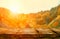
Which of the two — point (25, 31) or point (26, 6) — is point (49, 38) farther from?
point (26, 6)

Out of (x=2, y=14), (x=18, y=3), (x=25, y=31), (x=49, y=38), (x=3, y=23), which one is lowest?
(x=49, y=38)

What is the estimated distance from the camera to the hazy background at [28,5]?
4.07 meters

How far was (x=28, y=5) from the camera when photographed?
4086 mm

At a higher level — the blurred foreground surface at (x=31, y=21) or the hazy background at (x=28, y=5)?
the hazy background at (x=28, y=5)

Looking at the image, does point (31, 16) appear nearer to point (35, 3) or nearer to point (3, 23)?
point (35, 3)

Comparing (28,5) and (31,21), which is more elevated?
(28,5)

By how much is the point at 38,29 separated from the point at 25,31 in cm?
38

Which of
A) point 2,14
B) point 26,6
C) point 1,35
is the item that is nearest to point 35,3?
point 26,6

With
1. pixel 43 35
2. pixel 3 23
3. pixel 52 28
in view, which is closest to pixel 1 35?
pixel 3 23

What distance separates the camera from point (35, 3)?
409cm

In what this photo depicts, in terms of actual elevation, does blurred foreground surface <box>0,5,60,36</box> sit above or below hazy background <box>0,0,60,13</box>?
below

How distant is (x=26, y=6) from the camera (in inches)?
161

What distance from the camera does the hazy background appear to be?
4.07 m

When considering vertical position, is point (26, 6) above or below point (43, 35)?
above
